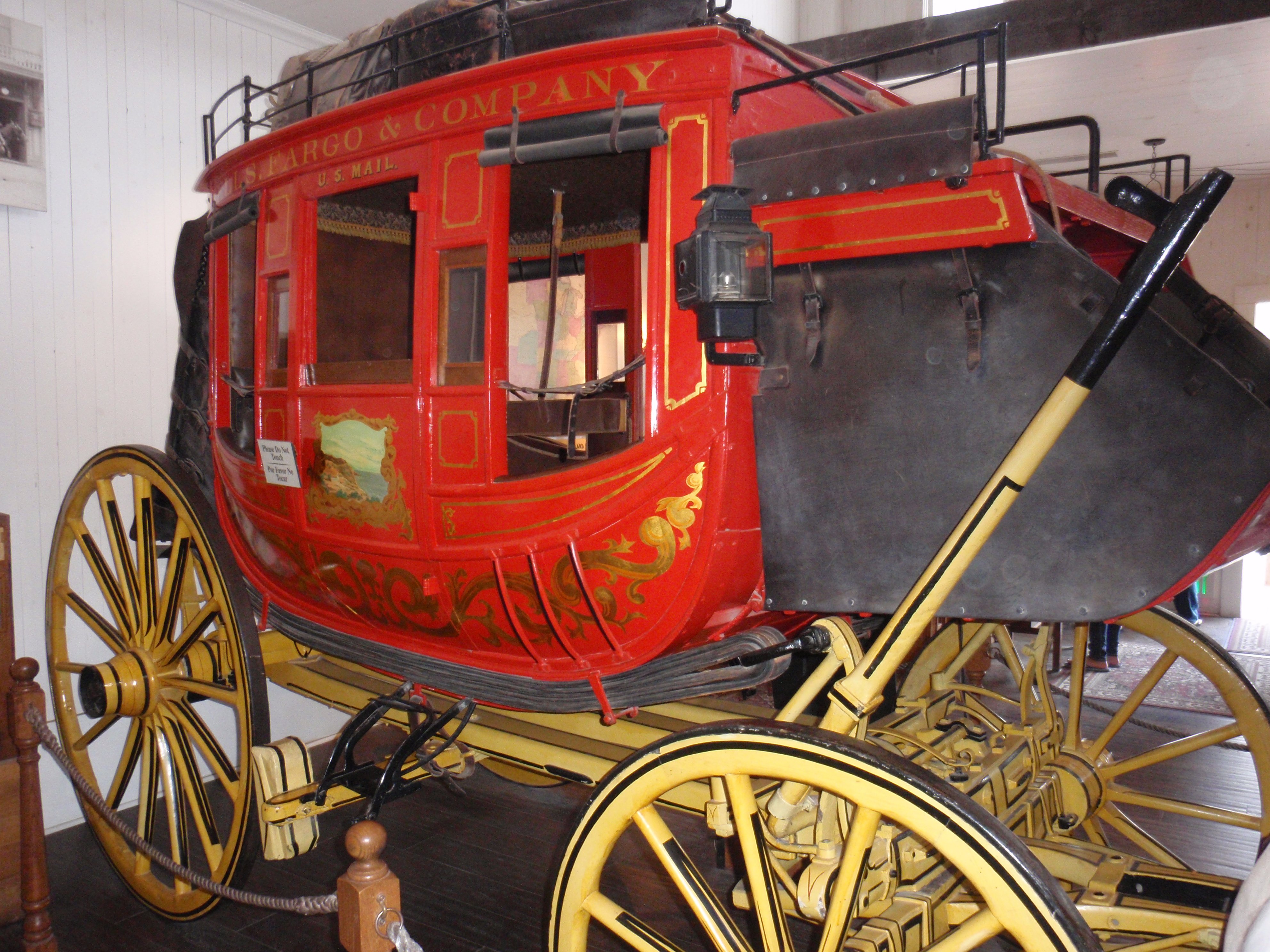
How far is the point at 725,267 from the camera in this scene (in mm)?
1707

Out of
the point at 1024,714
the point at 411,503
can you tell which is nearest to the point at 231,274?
the point at 411,503

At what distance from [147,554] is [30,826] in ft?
2.73

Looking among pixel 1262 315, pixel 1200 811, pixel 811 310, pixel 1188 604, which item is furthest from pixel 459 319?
pixel 1262 315

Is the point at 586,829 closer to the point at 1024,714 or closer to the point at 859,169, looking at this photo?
the point at 859,169

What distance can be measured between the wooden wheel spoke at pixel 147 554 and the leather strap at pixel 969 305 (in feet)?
7.85

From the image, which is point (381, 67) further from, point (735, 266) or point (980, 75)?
point (980, 75)

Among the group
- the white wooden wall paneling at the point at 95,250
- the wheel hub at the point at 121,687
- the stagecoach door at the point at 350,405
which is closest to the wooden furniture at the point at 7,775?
the wheel hub at the point at 121,687

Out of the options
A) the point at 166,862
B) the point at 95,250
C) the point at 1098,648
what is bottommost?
the point at 1098,648

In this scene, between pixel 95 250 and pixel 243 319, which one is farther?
pixel 95 250

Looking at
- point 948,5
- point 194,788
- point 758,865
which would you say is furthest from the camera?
point 948,5

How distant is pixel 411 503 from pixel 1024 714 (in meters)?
1.77

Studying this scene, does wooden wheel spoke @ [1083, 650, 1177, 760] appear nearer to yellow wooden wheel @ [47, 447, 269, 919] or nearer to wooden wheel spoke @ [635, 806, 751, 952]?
wooden wheel spoke @ [635, 806, 751, 952]

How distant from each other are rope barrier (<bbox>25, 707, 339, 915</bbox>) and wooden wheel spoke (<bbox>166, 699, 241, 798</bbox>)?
0.22 metres

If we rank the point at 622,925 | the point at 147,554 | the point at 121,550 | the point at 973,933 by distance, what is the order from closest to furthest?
1. the point at 973,933
2. the point at 622,925
3. the point at 147,554
4. the point at 121,550
